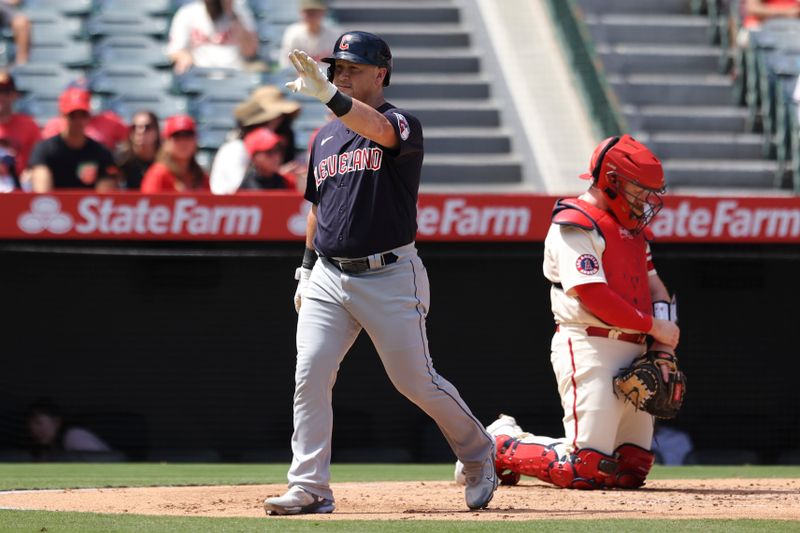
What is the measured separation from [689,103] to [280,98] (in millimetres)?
4396

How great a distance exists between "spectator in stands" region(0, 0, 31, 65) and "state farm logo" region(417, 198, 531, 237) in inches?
185

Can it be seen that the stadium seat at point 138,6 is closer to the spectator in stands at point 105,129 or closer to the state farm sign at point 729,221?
the spectator in stands at point 105,129

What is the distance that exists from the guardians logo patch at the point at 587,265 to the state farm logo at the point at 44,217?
12.4 ft

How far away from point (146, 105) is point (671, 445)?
5054 millimetres

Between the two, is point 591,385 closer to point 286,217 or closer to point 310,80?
point 310,80

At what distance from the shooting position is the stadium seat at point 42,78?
11.7m

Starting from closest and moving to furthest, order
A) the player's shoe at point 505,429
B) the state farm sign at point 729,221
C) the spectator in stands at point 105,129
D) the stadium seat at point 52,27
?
the player's shoe at point 505,429
the state farm sign at point 729,221
the spectator in stands at point 105,129
the stadium seat at point 52,27

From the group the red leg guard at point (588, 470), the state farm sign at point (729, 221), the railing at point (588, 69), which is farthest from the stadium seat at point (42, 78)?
the red leg guard at point (588, 470)

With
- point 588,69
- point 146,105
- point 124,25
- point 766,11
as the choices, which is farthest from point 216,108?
point 766,11

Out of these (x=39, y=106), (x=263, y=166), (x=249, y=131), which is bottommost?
(x=39, y=106)

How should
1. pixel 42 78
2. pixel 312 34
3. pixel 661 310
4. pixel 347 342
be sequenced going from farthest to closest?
pixel 42 78 < pixel 312 34 < pixel 661 310 < pixel 347 342

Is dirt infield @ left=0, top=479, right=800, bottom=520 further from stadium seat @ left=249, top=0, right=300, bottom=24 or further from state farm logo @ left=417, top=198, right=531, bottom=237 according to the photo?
stadium seat @ left=249, top=0, right=300, bottom=24

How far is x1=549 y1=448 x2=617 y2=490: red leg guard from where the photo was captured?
623 cm

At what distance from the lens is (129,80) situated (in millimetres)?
11820
